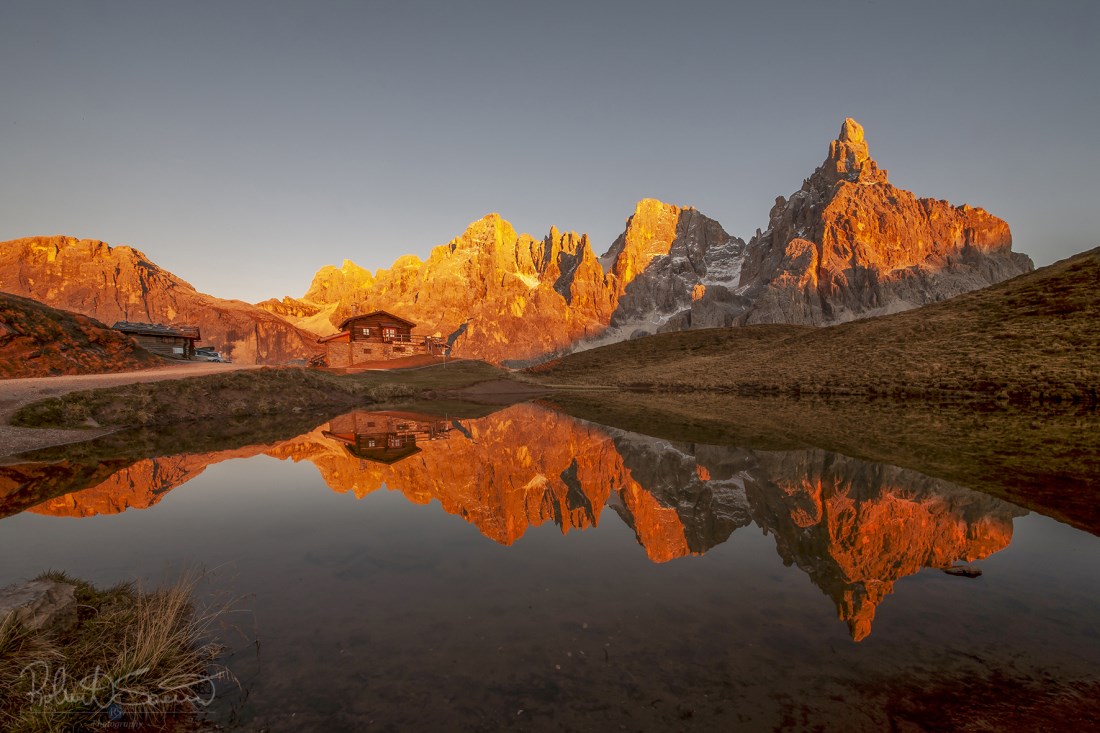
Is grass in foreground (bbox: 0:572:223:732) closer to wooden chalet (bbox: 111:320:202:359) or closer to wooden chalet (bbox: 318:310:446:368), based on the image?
wooden chalet (bbox: 111:320:202:359)

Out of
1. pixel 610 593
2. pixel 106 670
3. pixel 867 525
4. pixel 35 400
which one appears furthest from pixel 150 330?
pixel 867 525

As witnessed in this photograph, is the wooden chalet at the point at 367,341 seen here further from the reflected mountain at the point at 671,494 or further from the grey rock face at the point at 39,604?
the grey rock face at the point at 39,604

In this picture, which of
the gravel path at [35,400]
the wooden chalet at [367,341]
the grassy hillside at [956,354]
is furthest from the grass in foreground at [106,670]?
the wooden chalet at [367,341]

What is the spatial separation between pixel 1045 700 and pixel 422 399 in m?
53.2

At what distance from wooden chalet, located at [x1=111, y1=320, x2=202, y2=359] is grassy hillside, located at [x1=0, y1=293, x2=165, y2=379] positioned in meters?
22.6

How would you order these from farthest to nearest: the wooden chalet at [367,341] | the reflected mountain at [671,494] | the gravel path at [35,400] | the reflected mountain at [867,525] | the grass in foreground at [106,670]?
the wooden chalet at [367,341]
the gravel path at [35,400]
the reflected mountain at [671,494]
the reflected mountain at [867,525]
the grass in foreground at [106,670]

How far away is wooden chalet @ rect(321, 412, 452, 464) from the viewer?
822 inches

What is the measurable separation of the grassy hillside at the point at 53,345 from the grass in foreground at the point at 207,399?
486 inches

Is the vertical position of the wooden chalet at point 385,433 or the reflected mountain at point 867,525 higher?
the wooden chalet at point 385,433

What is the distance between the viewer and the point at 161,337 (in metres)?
69.1

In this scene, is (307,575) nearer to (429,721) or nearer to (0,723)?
(0,723)

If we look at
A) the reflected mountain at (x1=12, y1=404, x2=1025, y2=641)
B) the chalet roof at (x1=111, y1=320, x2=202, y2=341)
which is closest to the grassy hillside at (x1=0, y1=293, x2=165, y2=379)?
the chalet roof at (x1=111, y1=320, x2=202, y2=341)

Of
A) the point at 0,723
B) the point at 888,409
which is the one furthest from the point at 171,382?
the point at 888,409

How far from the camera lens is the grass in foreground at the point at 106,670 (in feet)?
14.5
